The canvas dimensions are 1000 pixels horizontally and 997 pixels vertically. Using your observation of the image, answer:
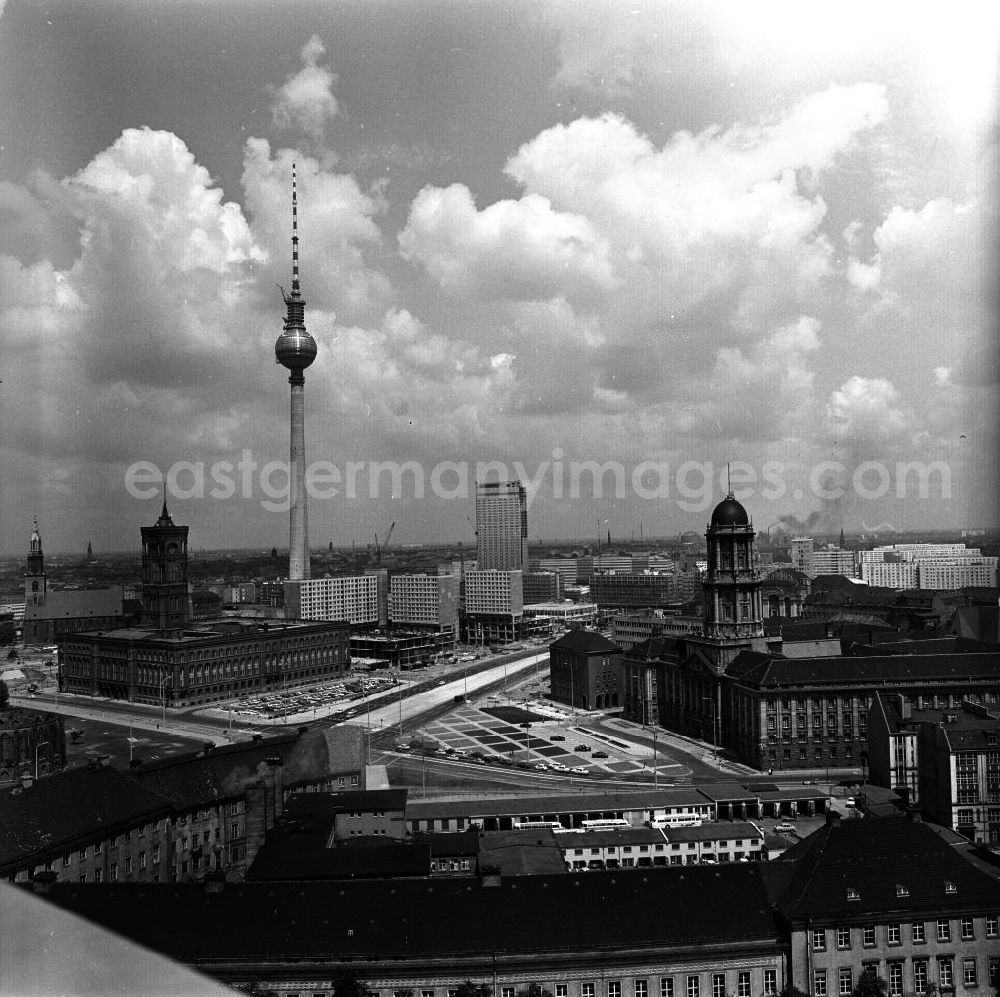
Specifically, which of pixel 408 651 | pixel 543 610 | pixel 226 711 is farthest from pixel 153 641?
pixel 543 610

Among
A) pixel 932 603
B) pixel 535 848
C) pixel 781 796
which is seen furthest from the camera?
pixel 932 603

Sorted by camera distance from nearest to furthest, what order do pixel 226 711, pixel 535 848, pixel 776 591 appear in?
pixel 535 848, pixel 226 711, pixel 776 591

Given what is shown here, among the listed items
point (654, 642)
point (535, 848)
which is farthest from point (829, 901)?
point (654, 642)

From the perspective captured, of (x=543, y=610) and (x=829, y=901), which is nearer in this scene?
(x=829, y=901)

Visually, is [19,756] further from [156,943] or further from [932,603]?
[932,603]

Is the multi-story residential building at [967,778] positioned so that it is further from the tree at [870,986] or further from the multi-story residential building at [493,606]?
the multi-story residential building at [493,606]

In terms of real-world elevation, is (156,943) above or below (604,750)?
above
